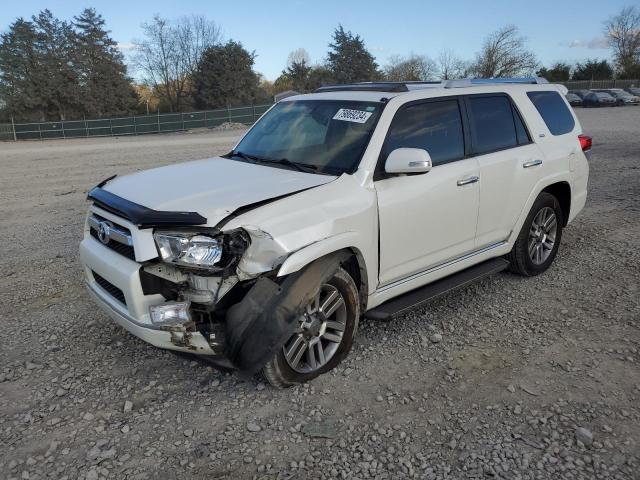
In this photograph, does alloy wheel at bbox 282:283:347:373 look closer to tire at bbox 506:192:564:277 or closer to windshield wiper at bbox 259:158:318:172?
windshield wiper at bbox 259:158:318:172

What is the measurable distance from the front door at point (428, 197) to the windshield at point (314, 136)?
0.23m

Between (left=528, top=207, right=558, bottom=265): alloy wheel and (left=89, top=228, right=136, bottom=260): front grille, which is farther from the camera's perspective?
(left=528, top=207, right=558, bottom=265): alloy wheel

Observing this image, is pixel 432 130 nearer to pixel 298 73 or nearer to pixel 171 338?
pixel 171 338

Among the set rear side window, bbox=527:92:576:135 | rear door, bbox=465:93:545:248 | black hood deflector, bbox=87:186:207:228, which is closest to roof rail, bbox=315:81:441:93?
rear door, bbox=465:93:545:248

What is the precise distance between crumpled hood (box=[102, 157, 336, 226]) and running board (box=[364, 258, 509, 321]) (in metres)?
1.03

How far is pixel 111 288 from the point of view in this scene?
139 inches

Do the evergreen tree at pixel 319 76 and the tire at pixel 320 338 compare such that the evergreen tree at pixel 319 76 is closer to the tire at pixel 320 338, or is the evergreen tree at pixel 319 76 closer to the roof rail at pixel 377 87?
the roof rail at pixel 377 87

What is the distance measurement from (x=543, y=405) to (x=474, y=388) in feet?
1.40

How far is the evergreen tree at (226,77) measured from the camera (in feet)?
176

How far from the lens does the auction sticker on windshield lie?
3.99m

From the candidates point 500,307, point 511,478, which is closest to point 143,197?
point 511,478

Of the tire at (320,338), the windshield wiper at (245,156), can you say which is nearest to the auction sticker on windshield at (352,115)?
the windshield wiper at (245,156)

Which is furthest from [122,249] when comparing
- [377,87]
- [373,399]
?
[377,87]

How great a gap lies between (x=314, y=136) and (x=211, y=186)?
107 cm
